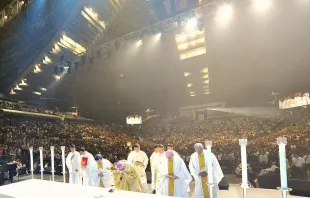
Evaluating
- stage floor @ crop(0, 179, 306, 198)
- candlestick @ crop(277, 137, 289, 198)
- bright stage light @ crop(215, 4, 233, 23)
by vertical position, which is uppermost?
bright stage light @ crop(215, 4, 233, 23)

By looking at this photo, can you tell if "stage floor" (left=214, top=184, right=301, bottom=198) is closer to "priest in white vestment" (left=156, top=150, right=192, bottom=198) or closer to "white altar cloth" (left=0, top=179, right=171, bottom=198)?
"priest in white vestment" (left=156, top=150, right=192, bottom=198)

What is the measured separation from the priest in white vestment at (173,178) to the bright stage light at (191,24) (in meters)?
4.99

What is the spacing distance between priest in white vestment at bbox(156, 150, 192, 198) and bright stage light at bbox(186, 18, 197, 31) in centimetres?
499

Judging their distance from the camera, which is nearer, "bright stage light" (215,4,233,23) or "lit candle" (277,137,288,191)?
"lit candle" (277,137,288,191)

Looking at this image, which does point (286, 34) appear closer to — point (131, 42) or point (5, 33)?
point (131, 42)

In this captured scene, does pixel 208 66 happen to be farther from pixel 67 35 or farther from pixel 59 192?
pixel 59 192

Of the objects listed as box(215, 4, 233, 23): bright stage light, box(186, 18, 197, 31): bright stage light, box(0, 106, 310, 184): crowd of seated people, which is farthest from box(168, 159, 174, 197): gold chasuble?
box(215, 4, 233, 23): bright stage light

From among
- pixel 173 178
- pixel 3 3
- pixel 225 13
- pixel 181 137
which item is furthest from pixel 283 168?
pixel 3 3

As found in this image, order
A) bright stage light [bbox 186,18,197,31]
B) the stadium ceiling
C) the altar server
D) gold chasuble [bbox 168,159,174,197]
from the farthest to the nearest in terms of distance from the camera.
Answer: the stadium ceiling, bright stage light [bbox 186,18,197,31], gold chasuble [bbox 168,159,174,197], the altar server

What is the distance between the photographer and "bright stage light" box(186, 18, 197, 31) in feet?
29.4

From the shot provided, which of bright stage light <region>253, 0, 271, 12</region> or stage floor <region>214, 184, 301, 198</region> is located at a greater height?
bright stage light <region>253, 0, 271, 12</region>

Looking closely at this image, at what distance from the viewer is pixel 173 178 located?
5668 mm

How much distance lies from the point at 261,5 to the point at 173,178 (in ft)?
20.6

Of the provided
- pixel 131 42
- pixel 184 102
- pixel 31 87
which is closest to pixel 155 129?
pixel 184 102
